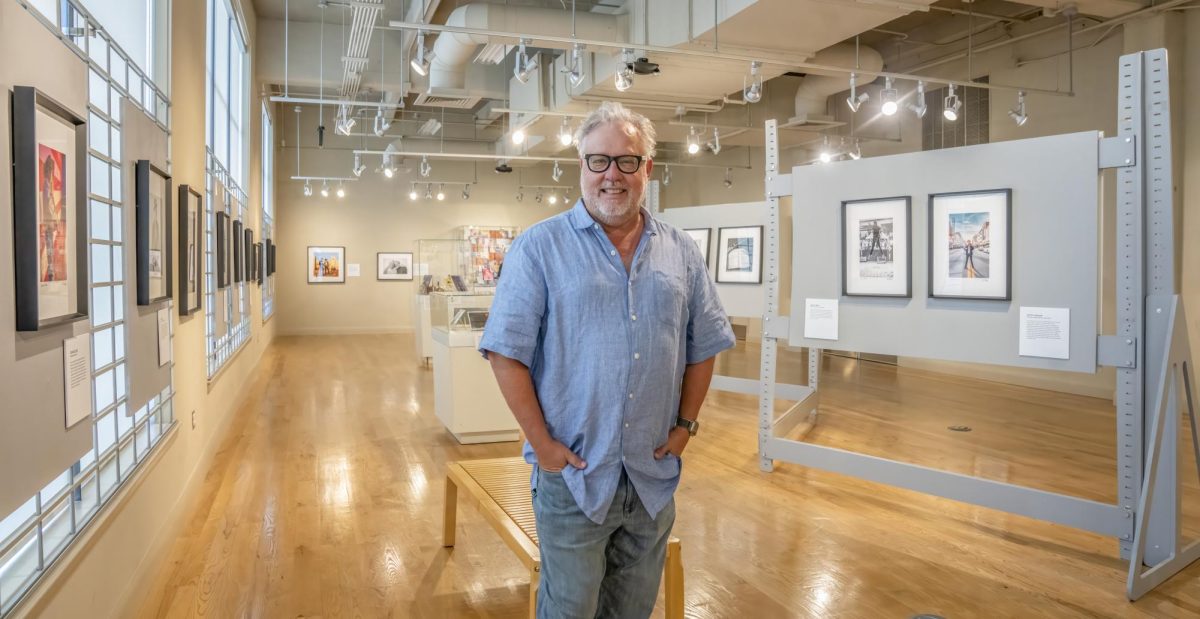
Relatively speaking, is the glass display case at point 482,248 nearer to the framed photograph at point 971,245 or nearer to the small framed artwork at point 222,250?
the small framed artwork at point 222,250

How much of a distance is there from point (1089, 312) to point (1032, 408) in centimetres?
506

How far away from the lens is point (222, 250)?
663 centimetres

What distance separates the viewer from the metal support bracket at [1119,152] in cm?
404

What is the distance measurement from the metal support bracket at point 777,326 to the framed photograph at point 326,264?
15192mm

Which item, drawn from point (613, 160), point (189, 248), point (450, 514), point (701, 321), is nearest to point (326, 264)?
point (189, 248)

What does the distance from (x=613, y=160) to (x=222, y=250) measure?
5640 mm

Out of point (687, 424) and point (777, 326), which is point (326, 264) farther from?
point (687, 424)

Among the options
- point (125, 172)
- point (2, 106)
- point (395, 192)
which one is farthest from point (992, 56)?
point (395, 192)

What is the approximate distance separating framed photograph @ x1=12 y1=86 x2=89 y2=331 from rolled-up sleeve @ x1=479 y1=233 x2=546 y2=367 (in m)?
1.21

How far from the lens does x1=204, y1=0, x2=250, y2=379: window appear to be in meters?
6.44

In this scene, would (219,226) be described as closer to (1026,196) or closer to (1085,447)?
(1026,196)

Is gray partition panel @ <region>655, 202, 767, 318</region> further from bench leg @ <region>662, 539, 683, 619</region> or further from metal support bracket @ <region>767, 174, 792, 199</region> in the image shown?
bench leg @ <region>662, 539, 683, 619</region>

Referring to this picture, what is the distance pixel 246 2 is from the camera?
1024 centimetres

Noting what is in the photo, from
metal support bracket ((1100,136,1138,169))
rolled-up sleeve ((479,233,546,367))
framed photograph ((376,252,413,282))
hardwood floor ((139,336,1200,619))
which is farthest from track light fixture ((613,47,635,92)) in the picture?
framed photograph ((376,252,413,282))
